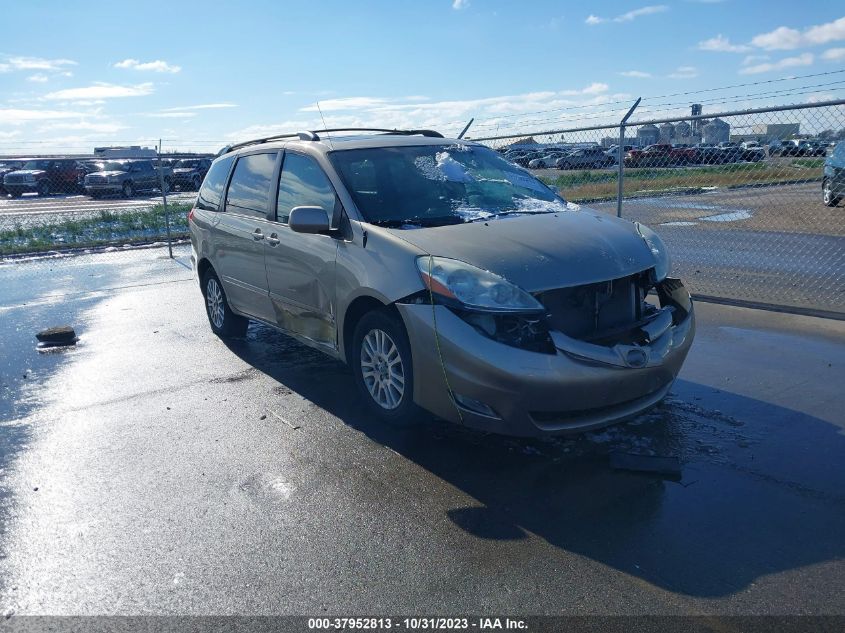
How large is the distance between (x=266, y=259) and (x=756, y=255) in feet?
25.4

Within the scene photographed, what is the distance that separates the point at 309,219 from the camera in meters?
4.98

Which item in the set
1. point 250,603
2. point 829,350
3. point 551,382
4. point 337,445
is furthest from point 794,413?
point 250,603

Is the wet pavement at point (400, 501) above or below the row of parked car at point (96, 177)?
below

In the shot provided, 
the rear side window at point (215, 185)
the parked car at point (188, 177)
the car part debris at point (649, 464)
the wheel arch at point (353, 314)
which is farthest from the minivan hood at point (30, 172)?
the car part debris at point (649, 464)

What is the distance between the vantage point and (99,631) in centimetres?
301

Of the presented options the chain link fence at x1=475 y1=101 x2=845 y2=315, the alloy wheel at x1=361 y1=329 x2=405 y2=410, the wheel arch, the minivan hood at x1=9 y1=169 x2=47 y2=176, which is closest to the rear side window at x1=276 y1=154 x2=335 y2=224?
the wheel arch

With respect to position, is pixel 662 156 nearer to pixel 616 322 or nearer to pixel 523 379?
pixel 616 322

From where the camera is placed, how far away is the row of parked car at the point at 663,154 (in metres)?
7.91

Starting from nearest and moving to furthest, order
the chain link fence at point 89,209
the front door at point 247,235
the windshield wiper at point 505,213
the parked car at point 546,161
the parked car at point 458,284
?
1. the parked car at point 458,284
2. the windshield wiper at point 505,213
3. the front door at point 247,235
4. the parked car at point 546,161
5. the chain link fence at point 89,209

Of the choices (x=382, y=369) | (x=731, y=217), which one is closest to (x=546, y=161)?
(x=731, y=217)

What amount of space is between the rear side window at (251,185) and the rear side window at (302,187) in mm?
236

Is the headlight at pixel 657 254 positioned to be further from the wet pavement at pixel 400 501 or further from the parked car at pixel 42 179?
the parked car at pixel 42 179

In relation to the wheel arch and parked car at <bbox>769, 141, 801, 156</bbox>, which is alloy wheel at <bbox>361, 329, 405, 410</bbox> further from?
parked car at <bbox>769, 141, 801, 156</bbox>

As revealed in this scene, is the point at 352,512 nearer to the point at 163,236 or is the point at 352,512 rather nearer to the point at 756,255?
the point at 756,255
